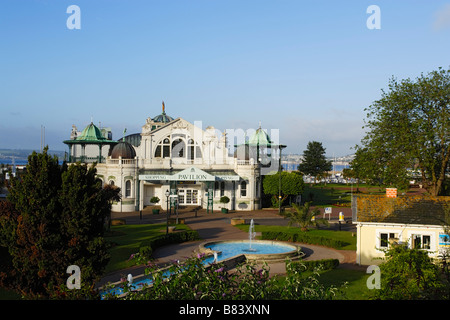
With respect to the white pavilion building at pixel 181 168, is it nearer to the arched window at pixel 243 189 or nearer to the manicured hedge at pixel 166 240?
the arched window at pixel 243 189

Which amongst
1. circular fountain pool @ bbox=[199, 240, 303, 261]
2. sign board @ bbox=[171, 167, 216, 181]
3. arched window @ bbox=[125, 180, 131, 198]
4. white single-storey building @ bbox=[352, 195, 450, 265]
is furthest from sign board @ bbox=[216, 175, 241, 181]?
white single-storey building @ bbox=[352, 195, 450, 265]

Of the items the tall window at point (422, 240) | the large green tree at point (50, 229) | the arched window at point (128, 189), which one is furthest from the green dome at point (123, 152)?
the tall window at point (422, 240)

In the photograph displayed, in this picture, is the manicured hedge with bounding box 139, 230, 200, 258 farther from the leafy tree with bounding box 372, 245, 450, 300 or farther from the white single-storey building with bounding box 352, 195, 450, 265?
the leafy tree with bounding box 372, 245, 450, 300

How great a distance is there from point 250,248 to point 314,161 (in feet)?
268

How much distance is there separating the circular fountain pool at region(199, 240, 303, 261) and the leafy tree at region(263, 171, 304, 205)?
25.1m

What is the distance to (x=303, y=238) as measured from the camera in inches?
1388

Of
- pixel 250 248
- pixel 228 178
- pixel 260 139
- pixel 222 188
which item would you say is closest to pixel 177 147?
pixel 222 188

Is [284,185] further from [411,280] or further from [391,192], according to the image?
[411,280]

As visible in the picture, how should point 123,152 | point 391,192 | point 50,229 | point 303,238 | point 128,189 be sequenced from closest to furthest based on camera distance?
point 50,229 → point 391,192 → point 303,238 → point 128,189 → point 123,152

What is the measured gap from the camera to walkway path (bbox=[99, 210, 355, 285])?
1102 inches

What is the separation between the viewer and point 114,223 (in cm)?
4328

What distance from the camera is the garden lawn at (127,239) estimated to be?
2694 cm
